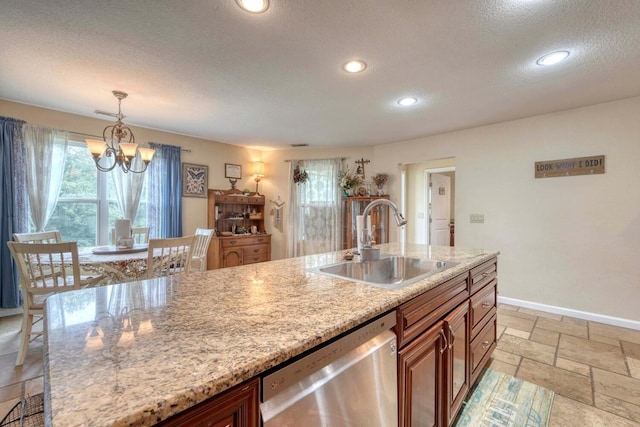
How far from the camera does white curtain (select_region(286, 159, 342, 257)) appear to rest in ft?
16.7

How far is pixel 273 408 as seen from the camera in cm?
68

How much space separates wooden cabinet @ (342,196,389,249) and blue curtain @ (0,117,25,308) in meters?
4.19

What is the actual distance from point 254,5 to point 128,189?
3286 mm

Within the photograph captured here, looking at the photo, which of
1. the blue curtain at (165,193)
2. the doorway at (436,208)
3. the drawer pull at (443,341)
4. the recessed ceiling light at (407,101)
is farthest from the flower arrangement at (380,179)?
the drawer pull at (443,341)

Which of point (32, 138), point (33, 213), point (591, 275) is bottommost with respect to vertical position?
point (591, 275)

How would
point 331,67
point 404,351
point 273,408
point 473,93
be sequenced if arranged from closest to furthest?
point 273,408 < point 404,351 < point 331,67 < point 473,93

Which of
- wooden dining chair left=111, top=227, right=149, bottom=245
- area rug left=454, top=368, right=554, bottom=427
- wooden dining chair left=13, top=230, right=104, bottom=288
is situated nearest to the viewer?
area rug left=454, top=368, right=554, bottom=427

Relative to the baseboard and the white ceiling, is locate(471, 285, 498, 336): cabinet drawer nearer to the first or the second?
the white ceiling

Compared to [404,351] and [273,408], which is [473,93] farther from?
[273,408]

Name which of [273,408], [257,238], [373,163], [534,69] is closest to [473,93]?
[534,69]

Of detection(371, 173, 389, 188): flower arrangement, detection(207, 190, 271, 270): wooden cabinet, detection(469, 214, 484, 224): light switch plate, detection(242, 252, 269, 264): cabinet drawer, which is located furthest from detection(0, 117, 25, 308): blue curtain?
detection(469, 214, 484, 224): light switch plate

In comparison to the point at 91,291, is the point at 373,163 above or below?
above

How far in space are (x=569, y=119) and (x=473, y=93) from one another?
4.61 ft

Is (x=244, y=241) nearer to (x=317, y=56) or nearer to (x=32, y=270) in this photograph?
(x=32, y=270)
